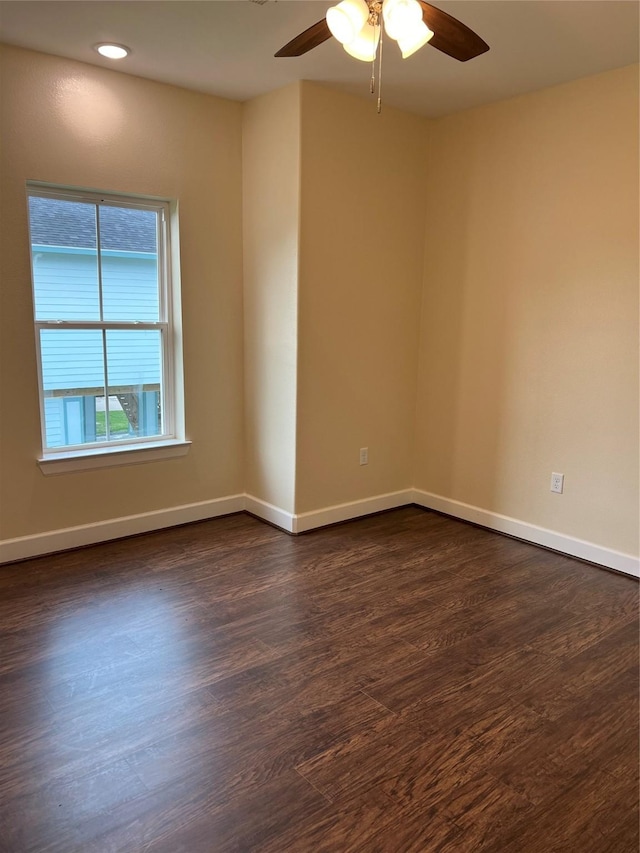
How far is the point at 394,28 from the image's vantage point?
177 centimetres

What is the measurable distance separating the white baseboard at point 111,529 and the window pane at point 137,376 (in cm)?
53

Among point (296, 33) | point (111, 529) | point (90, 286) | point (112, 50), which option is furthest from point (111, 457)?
point (296, 33)

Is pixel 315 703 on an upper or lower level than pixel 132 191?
lower

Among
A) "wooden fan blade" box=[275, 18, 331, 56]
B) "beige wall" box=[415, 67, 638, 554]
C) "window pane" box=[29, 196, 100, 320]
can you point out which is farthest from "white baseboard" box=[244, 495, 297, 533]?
"wooden fan blade" box=[275, 18, 331, 56]

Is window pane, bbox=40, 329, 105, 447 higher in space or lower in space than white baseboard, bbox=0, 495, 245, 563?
higher

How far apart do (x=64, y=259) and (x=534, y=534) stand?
3.16m

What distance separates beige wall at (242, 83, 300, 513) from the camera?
3.42 metres

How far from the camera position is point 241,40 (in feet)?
8.87

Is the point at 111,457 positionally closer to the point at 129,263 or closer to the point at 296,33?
the point at 129,263

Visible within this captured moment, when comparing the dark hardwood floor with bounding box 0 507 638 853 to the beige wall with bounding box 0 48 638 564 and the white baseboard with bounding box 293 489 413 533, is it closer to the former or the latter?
the white baseboard with bounding box 293 489 413 533

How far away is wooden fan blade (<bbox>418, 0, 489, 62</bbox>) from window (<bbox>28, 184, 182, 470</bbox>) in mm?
2052

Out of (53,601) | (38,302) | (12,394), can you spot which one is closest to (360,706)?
(53,601)

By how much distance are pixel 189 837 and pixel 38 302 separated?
8.75 feet

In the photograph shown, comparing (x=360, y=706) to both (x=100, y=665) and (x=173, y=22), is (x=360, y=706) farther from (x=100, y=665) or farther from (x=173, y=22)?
(x=173, y=22)
